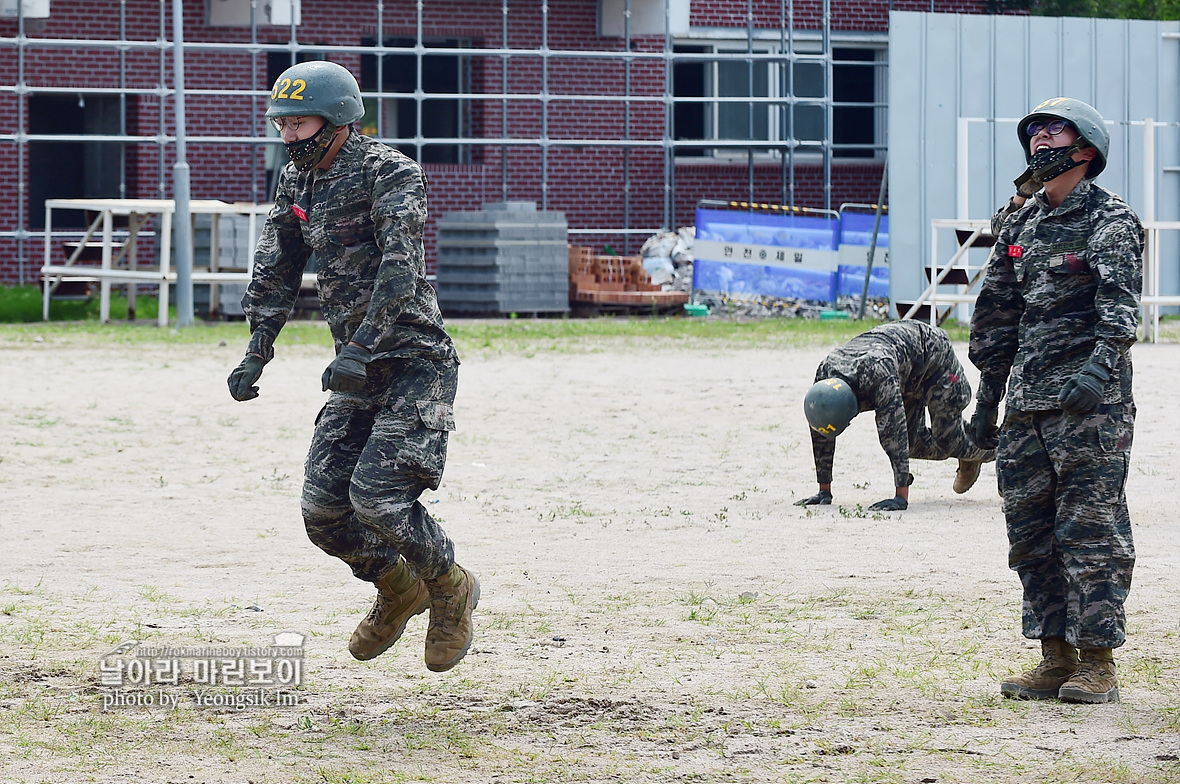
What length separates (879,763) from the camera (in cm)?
452

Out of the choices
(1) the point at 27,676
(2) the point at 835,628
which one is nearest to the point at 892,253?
(2) the point at 835,628

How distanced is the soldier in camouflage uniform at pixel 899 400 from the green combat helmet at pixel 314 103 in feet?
13.5

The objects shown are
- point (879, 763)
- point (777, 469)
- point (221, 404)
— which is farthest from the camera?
point (221, 404)

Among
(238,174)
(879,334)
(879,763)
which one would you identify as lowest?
(879,763)

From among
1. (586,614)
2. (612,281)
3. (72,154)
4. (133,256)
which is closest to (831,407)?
(586,614)

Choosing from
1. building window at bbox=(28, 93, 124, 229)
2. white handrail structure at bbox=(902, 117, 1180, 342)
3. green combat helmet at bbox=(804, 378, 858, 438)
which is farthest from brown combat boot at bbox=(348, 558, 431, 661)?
building window at bbox=(28, 93, 124, 229)

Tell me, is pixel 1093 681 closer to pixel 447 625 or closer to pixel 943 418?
pixel 447 625

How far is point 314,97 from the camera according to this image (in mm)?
5160

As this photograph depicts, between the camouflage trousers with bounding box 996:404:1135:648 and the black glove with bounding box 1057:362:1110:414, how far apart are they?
15 cm

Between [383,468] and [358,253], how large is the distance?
66 centimetres

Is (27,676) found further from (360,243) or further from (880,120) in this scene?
(880,120)

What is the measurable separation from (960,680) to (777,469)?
16.2 ft

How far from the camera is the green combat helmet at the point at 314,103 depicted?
515 cm

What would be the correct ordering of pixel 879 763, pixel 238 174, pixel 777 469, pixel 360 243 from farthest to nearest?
pixel 238 174 < pixel 777 469 < pixel 360 243 < pixel 879 763
